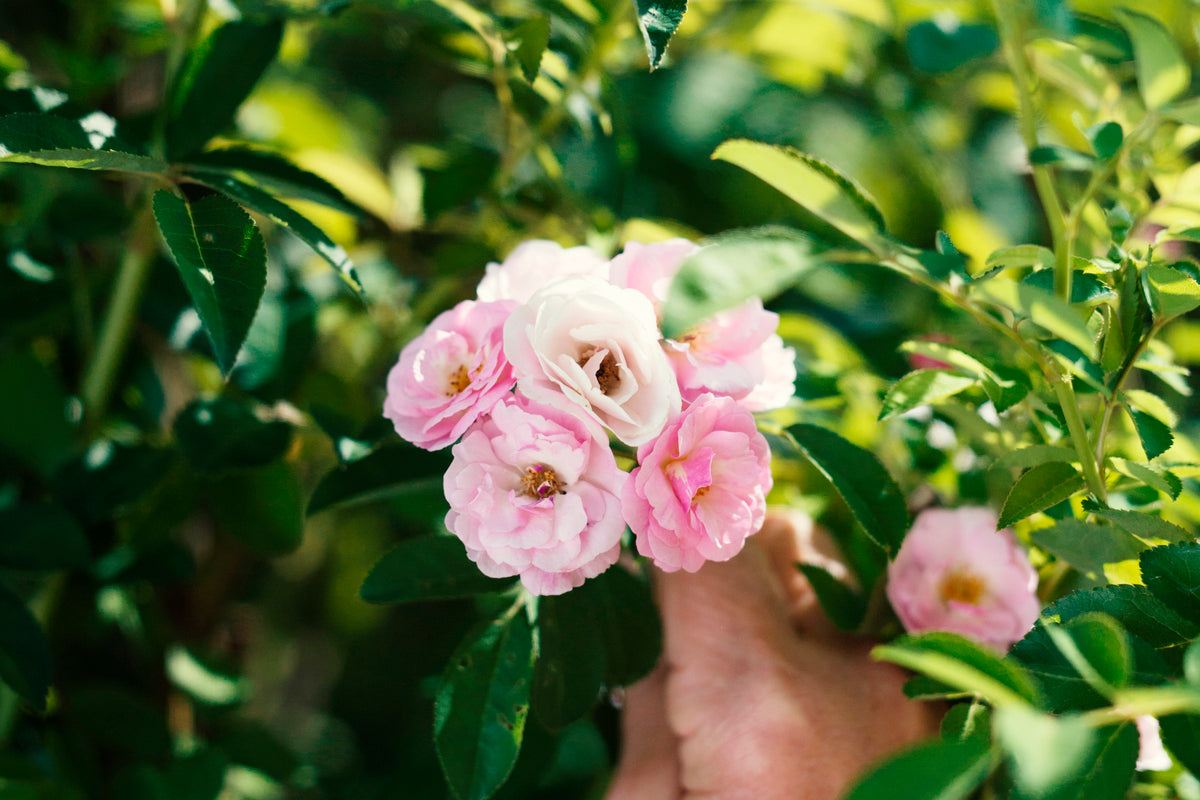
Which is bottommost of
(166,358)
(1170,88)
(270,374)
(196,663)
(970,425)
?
(196,663)

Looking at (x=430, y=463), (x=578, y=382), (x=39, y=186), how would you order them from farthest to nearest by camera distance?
(x=39, y=186) → (x=430, y=463) → (x=578, y=382)

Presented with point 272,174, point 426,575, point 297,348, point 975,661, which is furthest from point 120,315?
point 975,661

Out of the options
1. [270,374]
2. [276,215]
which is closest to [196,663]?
[270,374]

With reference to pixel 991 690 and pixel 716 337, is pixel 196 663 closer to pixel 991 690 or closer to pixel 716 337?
pixel 716 337

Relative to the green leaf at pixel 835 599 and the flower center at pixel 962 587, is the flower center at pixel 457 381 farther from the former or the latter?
the flower center at pixel 962 587

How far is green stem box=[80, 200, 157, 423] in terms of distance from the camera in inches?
32.4

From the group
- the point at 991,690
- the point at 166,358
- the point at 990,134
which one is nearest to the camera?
the point at 991,690

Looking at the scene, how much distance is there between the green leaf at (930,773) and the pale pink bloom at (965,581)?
317 millimetres

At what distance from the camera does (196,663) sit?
3.10 feet

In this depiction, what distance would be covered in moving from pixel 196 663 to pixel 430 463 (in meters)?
0.49

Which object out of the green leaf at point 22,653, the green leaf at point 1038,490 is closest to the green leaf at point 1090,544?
the green leaf at point 1038,490

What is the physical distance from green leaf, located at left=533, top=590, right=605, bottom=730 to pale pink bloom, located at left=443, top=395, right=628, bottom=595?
88 mm

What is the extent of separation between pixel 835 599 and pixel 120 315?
0.73 metres

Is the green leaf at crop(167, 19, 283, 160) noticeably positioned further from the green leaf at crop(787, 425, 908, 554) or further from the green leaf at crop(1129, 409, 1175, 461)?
the green leaf at crop(1129, 409, 1175, 461)
